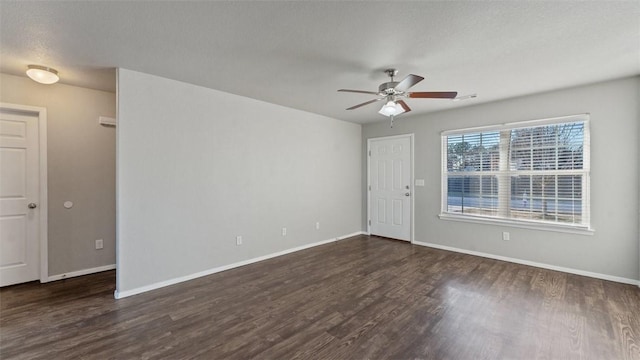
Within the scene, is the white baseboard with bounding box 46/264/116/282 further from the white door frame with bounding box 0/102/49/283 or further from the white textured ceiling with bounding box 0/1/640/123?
the white textured ceiling with bounding box 0/1/640/123

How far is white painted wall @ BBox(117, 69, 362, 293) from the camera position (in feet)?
9.57

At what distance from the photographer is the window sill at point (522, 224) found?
136 inches

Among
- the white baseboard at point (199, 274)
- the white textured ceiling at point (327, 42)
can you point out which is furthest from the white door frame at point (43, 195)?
the white baseboard at point (199, 274)

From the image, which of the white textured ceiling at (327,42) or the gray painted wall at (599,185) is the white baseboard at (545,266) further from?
the white textured ceiling at (327,42)

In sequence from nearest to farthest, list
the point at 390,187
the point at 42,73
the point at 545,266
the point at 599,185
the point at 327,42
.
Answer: the point at 327,42 → the point at 42,73 → the point at 599,185 → the point at 545,266 → the point at 390,187

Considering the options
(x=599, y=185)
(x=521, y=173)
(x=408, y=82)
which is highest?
(x=408, y=82)

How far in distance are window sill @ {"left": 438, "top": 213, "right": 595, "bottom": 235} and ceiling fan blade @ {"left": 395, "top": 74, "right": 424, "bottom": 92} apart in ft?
9.06

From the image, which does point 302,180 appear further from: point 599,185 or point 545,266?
point 599,185

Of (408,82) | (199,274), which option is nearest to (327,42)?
(408,82)

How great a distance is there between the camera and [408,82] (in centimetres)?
249

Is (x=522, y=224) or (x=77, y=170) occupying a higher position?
(x=77, y=170)

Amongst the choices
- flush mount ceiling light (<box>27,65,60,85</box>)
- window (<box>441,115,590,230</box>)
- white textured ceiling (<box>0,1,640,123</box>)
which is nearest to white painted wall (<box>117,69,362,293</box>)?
white textured ceiling (<box>0,1,640,123</box>)

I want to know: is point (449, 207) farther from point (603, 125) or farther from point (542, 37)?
point (542, 37)

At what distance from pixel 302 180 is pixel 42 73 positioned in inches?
134
